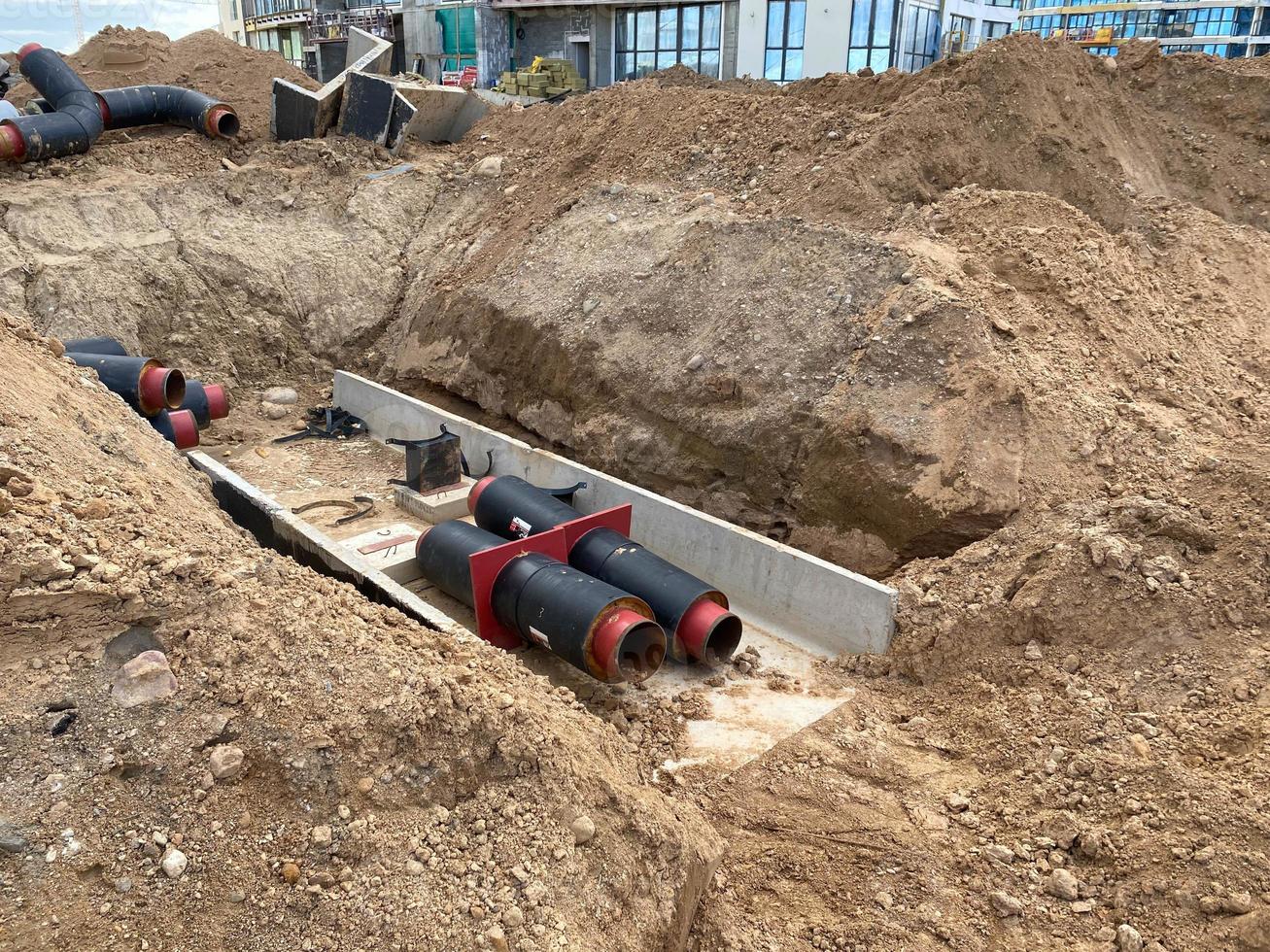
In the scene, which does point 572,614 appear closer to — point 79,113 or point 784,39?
point 79,113

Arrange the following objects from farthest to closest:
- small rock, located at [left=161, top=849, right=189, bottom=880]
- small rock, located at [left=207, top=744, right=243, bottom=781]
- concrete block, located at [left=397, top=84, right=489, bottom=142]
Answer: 1. concrete block, located at [left=397, top=84, right=489, bottom=142]
2. small rock, located at [left=207, top=744, right=243, bottom=781]
3. small rock, located at [left=161, top=849, right=189, bottom=880]

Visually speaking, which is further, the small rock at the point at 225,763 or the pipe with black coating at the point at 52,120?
the pipe with black coating at the point at 52,120

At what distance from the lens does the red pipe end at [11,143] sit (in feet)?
38.4

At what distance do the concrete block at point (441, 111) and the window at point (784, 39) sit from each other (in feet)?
37.3

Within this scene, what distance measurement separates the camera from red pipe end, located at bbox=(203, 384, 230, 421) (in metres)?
10.1

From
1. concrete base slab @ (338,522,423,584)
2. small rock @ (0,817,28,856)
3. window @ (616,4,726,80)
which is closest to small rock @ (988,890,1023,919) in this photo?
small rock @ (0,817,28,856)

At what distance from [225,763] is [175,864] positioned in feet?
1.25

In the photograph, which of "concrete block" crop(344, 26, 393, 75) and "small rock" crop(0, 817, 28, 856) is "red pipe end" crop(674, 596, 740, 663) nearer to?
"small rock" crop(0, 817, 28, 856)

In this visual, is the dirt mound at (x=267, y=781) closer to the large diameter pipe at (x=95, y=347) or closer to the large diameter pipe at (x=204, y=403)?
the large diameter pipe at (x=204, y=403)

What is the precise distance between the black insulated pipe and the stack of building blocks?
41.1 feet

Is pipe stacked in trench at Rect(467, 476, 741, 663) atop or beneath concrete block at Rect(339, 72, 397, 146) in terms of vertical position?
beneath

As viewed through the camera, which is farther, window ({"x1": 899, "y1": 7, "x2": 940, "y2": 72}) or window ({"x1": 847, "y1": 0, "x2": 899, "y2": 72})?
window ({"x1": 899, "y1": 7, "x2": 940, "y2": 72})

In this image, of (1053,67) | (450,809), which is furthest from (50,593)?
(1053,67)

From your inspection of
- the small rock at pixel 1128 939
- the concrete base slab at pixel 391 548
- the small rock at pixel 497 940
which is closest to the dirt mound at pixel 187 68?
the concrete base slab at pixel 391 548
